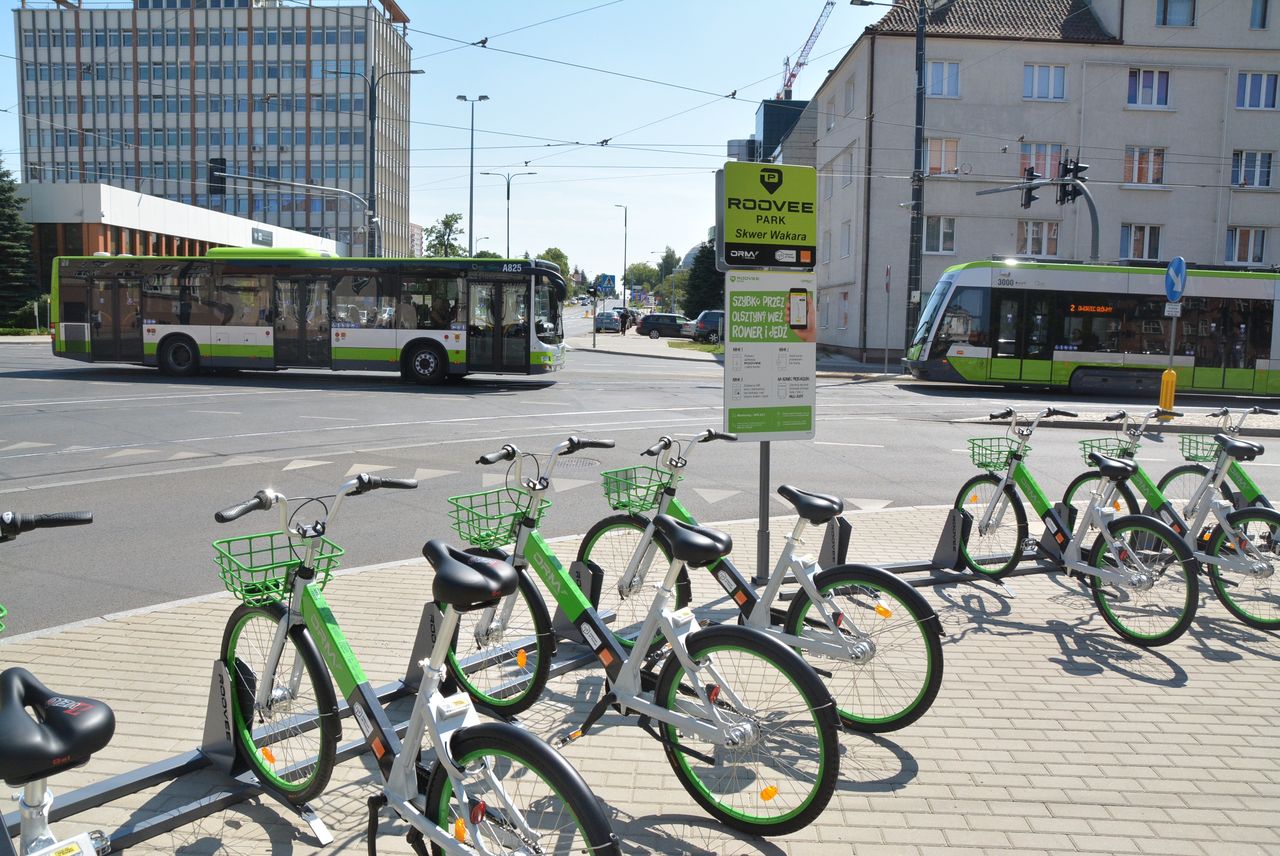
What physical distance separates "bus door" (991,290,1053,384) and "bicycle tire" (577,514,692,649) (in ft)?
71.8

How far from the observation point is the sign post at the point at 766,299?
6.04 metres

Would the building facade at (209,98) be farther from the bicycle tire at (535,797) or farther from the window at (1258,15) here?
the bicycle tire at (535,797)

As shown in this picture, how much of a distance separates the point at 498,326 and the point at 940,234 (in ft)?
69.0

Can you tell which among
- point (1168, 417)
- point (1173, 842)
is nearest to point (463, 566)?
point (1173, 842)

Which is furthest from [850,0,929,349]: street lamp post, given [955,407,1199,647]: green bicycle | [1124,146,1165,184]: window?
[955,407,1199,647]: green bicycle

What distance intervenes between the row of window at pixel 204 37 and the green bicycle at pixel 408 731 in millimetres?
92700

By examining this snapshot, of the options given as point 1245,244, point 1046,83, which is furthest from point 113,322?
point 1245,244

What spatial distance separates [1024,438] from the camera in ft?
21.8

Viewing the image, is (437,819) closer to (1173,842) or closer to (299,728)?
(299,728)

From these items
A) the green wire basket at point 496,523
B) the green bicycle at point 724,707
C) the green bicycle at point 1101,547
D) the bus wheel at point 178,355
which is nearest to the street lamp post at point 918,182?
the bus wheel at point 178,355

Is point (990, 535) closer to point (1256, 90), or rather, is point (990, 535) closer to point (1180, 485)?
point (1180, 485)

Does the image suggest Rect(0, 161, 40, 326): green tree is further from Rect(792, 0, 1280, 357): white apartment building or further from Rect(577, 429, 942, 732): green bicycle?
Rect(577, 429, 942, 732): green bicycle

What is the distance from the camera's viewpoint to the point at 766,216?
20.1 feet

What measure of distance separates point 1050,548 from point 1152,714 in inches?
68.9
